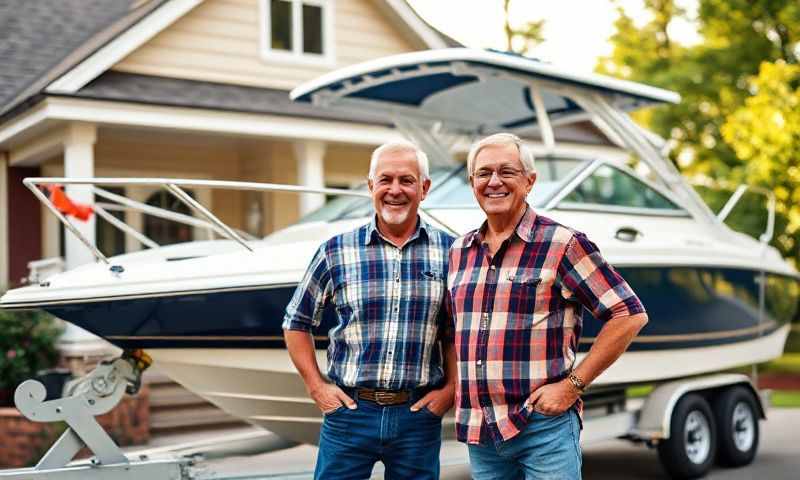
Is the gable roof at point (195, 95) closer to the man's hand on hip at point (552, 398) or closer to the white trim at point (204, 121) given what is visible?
the white trim at point (204, 121)

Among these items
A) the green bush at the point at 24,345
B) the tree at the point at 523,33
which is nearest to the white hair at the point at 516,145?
the green bush at the point at 24,345

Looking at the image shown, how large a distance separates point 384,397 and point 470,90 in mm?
4476

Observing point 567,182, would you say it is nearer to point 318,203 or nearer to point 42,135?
point 318,203

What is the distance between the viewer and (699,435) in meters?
7.33

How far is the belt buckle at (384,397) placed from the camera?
3.60 meters

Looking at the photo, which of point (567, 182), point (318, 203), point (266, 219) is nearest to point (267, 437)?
point (567, 182)

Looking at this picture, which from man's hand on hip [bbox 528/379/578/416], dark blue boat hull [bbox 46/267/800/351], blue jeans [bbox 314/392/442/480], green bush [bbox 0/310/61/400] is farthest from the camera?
green bush [bbox 0/310/61/400]

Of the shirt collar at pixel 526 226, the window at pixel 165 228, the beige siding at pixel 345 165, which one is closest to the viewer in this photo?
the shirt collar at pixel 526 226

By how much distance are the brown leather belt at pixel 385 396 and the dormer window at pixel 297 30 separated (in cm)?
1001

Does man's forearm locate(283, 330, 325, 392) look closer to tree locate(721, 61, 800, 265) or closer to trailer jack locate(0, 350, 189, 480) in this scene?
trailer jack locate(0, 350, 189, 480)

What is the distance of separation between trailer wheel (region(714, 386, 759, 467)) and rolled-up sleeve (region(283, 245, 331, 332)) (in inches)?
186

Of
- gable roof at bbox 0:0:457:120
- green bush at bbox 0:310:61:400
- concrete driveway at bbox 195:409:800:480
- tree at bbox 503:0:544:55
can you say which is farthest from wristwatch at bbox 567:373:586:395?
tree at bbox 503:0:544:55

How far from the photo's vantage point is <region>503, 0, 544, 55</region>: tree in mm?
25625

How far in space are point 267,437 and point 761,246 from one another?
4415 mm
